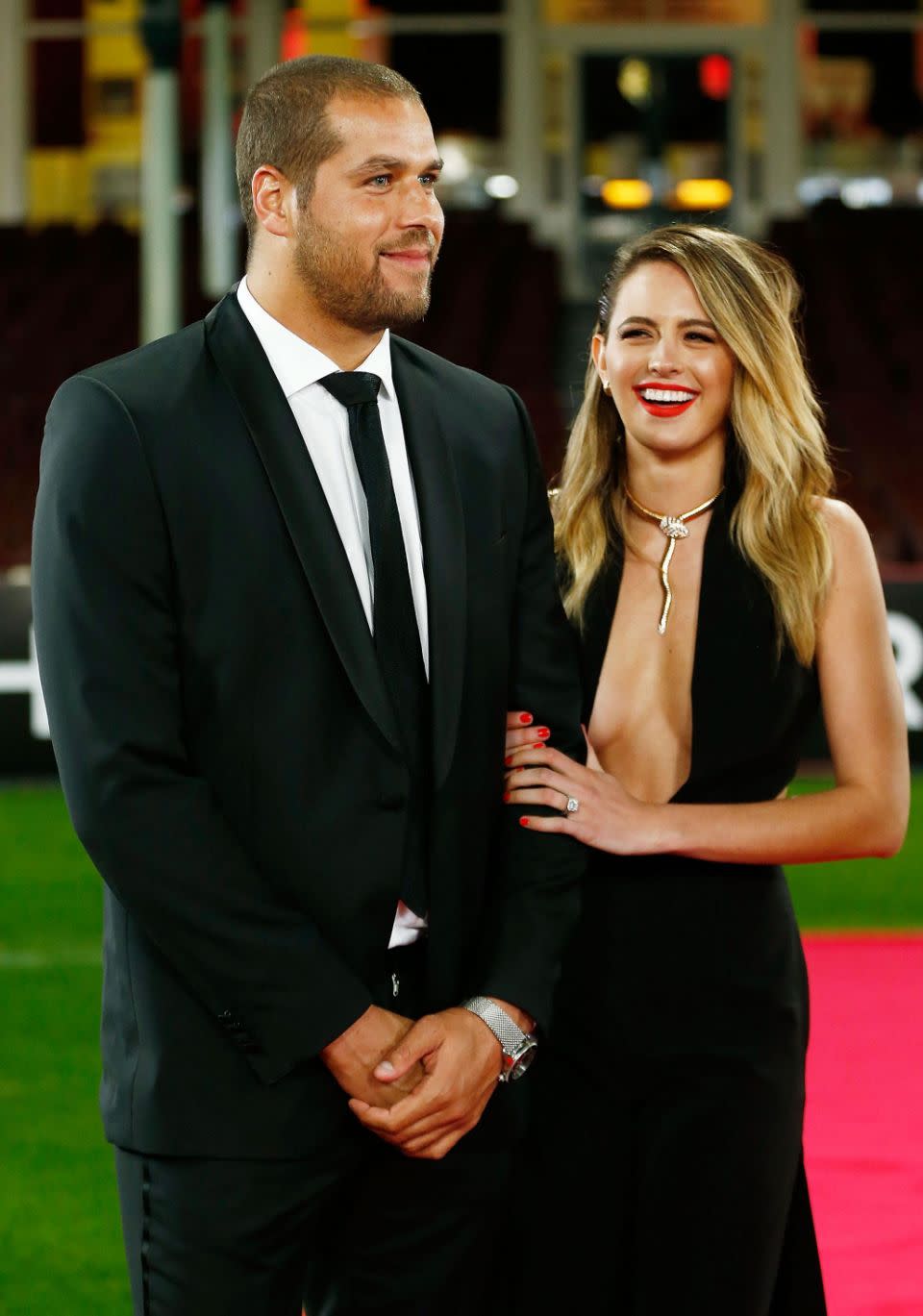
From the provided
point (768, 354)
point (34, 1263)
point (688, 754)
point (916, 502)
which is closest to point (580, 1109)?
point (688, 754)

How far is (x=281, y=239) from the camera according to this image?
1.94 metres

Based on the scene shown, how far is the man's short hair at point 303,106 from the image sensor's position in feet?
6.19

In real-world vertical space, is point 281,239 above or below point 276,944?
above

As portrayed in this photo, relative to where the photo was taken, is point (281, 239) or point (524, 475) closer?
point (281, 239)

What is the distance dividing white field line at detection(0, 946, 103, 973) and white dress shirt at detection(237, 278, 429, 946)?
3599 mm

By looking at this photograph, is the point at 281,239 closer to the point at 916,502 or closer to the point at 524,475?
the point at 524,475

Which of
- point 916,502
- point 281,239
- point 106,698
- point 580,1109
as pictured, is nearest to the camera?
point 106,698

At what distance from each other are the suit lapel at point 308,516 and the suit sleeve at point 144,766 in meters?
0.14

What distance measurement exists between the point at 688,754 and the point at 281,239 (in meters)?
0.93

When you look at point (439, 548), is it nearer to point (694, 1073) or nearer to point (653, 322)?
point (653, 322)

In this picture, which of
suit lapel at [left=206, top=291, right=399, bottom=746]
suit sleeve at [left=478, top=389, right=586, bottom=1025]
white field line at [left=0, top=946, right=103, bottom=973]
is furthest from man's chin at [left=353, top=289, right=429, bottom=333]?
white field line at [left=0, top=946, right=103, bottom=973]

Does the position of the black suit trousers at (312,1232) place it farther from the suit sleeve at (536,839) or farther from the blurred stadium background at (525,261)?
the blurred stadium background at (525,261)

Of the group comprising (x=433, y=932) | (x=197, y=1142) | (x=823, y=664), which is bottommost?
(x=197, y=1142)

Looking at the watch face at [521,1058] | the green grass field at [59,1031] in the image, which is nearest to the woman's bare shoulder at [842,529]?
the watch face at [521,1058]
